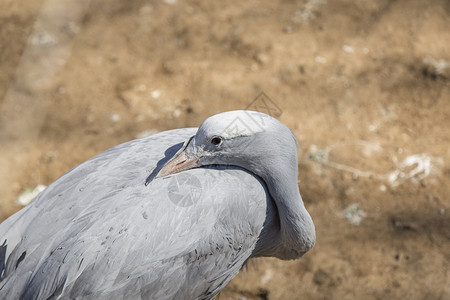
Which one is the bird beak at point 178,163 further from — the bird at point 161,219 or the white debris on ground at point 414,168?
the white debris on ground at point 414,168

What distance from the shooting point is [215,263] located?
2.20 meters

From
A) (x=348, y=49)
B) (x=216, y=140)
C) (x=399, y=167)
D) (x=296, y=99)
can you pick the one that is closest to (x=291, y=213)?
(x=216, y=140)

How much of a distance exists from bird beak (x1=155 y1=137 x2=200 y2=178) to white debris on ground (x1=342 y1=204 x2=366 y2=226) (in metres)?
1.64

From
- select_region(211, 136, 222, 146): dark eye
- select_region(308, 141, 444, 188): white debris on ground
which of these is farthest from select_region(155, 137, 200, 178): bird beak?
select_region(308, 141, 444, 188): white debris on ground

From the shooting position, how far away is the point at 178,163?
2090 mm

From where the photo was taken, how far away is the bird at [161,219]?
6.57 feet

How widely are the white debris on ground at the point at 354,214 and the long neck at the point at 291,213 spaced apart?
1000mm

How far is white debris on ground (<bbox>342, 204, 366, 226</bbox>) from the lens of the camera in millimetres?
3295

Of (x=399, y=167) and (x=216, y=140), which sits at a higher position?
(x=216, y=140)

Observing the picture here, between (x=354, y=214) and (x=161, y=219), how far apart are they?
1.77 metres

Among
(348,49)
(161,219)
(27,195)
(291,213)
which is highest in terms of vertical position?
(161,219)

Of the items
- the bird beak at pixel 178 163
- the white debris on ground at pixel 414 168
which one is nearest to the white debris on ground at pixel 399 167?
the white debris on ground at pixel 414 168

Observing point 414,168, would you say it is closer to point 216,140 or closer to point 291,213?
point 291,213

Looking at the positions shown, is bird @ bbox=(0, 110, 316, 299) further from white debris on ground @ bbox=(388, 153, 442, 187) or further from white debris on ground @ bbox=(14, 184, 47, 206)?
white debris on ground @ bbox=(388, 153, 442, 187)
